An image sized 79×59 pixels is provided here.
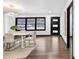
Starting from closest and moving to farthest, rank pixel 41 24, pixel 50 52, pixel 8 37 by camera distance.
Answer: pixel 50 52 < pixel 8 37 < pixel 41 24

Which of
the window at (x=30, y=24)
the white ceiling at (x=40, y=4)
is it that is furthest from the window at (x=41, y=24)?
the white ceiling at (x=40, y=4)

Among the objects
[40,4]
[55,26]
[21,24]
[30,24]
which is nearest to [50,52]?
[40,4]

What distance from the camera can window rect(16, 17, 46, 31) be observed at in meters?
17.2

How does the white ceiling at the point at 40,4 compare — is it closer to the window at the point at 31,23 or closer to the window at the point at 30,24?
the window at the point at 31,23

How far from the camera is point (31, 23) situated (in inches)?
684

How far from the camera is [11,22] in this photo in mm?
16719

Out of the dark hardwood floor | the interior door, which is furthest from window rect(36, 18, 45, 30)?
the dark hardwood floor

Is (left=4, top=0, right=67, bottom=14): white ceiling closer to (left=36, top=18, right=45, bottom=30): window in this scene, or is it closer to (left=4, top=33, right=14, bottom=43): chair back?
(left=4, top=33, right=14, bottom=43): chair back

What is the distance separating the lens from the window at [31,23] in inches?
676

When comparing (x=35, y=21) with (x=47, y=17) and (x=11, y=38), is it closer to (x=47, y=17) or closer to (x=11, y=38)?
(x=47, y=17)

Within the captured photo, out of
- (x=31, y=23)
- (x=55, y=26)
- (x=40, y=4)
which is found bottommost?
(x=55, y=26)

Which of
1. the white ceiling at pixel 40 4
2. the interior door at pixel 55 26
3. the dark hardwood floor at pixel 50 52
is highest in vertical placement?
the white ceiling at pixel 40 4

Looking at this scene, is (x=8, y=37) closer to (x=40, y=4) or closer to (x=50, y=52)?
(x=50, y=52)

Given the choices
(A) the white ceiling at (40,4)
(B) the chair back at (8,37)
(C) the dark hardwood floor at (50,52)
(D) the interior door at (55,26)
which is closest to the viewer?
(C) the dark hardwood floor at (50,52)
